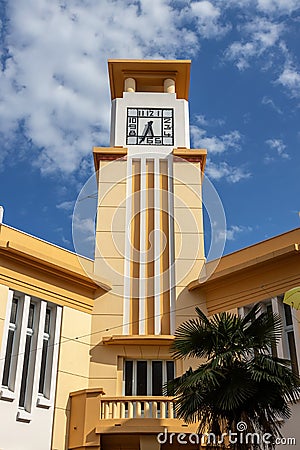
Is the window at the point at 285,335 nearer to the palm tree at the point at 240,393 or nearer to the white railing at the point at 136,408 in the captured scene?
the white railing at the point at 136,408

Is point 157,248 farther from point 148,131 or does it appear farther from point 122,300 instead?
point 148,131

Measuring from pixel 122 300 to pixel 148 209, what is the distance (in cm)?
372

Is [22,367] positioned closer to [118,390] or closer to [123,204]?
[118,390]

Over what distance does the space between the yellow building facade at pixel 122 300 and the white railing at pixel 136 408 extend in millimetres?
31

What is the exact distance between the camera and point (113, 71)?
2488 cm

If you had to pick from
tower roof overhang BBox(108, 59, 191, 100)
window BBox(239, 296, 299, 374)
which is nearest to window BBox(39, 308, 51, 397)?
window BBox(239, 296, 299, 374)

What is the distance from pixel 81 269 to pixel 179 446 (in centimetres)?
607

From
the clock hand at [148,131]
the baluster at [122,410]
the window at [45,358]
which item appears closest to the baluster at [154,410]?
the baluster at [122,410]

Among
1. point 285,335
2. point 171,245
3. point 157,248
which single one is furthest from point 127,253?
point 285,335

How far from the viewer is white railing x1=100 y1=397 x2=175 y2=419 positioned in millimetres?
15758

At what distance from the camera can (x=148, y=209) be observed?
2106 centimetres

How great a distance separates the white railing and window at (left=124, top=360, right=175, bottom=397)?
1.47 metres

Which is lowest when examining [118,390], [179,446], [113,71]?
[179,446]

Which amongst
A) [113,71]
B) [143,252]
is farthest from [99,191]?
[113,71]
